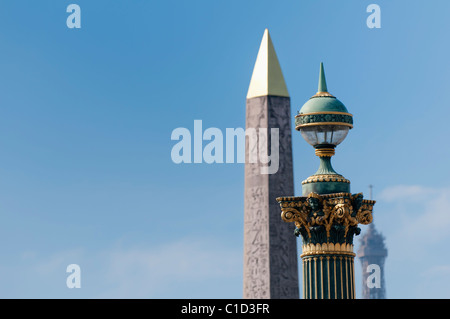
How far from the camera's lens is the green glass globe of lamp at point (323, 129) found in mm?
23906

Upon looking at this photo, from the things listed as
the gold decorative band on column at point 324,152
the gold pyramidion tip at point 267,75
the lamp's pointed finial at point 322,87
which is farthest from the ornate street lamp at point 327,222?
the gold pyramidion tip at point 267,75

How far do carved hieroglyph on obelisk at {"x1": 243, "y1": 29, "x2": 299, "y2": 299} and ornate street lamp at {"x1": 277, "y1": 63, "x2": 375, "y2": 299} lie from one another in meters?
45.0

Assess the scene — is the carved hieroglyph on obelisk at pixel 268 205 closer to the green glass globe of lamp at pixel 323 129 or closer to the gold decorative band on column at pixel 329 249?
the green glass globe of lamp at pixel 323 129

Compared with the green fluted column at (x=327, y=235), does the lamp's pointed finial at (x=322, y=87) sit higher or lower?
higher

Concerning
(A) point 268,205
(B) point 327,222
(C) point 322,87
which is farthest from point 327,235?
(A) point 268,205

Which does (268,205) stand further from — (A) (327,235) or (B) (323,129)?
(A) (327,235)

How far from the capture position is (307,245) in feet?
77.7

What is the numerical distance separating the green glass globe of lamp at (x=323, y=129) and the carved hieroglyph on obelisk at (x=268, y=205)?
146 ft

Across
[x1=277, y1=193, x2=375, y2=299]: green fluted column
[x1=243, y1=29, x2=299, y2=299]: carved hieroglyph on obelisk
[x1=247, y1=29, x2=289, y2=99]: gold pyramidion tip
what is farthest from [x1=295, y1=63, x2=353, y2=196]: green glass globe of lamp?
[x1=247, y1=29, x2=289, y2=99]: gold pyramidion tip
